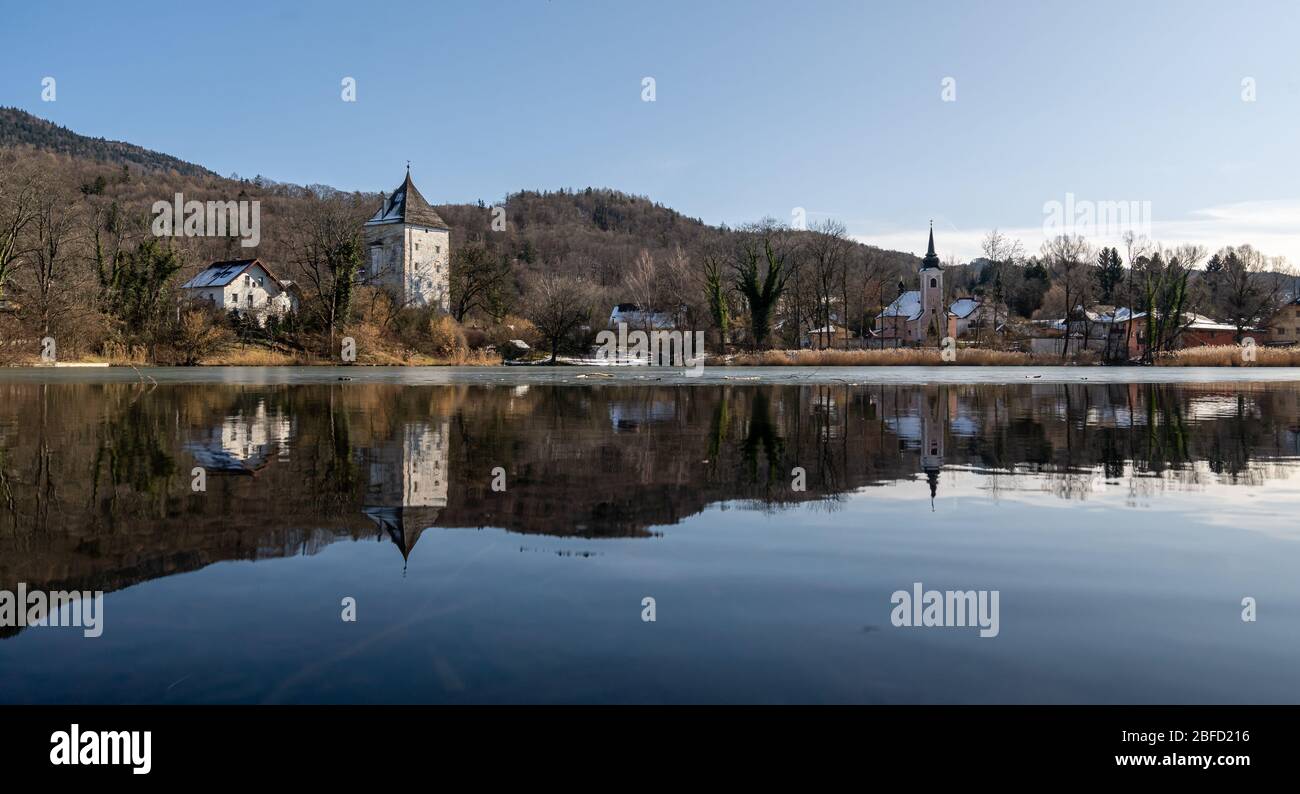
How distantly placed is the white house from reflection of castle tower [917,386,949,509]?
6762 centimetres

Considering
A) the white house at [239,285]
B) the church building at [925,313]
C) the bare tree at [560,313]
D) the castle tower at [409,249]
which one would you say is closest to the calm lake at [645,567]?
the bare tree at [560,313]

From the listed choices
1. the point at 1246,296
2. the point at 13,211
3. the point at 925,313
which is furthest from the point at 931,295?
the point at 13,211

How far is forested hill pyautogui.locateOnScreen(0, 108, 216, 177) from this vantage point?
159 metres

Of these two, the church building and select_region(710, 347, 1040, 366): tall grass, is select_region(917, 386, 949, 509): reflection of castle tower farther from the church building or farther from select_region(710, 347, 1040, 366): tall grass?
the church building

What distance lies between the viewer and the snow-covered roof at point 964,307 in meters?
129

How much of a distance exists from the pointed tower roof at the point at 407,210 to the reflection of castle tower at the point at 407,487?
250 ft

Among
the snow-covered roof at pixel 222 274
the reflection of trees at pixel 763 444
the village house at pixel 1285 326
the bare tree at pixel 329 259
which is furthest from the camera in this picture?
the village house at pixel 1285 326

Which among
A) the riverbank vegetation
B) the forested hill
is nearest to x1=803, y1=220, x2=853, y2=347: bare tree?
Answer: the riverbank vegetation

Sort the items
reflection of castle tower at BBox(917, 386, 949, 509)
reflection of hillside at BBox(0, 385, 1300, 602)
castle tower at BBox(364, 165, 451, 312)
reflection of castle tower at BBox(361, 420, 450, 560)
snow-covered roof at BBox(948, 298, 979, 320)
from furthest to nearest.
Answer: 1. snow-covered roof at BBox(948, 298, 979, 320)
2. castle tower at BBox(364, 165, 451, 312)
3. reflection of castle tower at BBox(917, 386, 949, 509)
4. reflection of castle tower at BBox(361, 420, 450, 560)
5. reflection of hillside at BBox(0, 385, 1300, 602)

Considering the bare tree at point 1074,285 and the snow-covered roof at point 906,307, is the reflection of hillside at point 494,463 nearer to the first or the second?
the bare tree at point 1074,285

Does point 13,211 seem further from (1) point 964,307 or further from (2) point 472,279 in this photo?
(1) point 964,307

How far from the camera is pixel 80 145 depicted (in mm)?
167250

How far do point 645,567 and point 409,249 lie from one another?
274 feet
